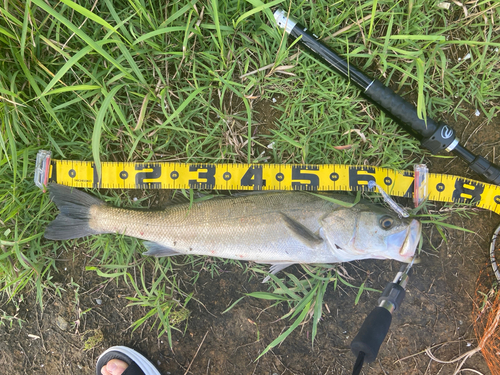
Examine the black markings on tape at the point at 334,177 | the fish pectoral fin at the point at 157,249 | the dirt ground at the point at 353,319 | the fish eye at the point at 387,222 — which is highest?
the black markings on tape at the point at 334,177

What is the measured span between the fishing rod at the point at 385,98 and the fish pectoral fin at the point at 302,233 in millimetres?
1314

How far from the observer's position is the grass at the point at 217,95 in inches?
99.9

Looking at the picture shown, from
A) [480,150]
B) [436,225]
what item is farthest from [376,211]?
[480,150]

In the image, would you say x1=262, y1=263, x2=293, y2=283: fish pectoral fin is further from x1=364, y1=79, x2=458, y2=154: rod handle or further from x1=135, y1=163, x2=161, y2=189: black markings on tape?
x1=364, y1=79, x2=458, y2=154: rod handle

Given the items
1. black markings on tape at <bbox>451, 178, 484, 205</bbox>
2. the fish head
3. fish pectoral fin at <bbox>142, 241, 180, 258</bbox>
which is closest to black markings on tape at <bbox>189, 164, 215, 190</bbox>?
fish pectoral fin at <bbox>142, 241, 180, 258</bbox>

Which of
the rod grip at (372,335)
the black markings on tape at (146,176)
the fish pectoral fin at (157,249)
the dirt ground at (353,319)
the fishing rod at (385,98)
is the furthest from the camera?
the dirt ground at (353,319)

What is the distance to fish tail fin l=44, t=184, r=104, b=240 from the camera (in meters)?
2.65

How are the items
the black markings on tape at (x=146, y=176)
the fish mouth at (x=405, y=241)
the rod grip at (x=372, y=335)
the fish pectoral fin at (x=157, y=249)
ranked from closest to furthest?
the rod grip at (x=372, y=335) → the fish mouth at (x=405, y=241) → the fish pectoral fin at (x=157, y=249) → the black markings on tape at (x=146, y=176)

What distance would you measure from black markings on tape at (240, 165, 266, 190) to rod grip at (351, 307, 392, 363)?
1.42 meters

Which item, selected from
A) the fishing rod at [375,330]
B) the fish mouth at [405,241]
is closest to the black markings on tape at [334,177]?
the fish mouth at [405,241]

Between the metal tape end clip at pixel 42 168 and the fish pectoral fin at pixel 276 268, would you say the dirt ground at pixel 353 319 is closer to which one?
the fish pectoral fin at pixel 276 268

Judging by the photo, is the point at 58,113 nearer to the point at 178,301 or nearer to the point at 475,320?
the point at 178,301

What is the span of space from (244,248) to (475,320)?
2488 mm

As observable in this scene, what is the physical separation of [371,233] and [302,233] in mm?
581
